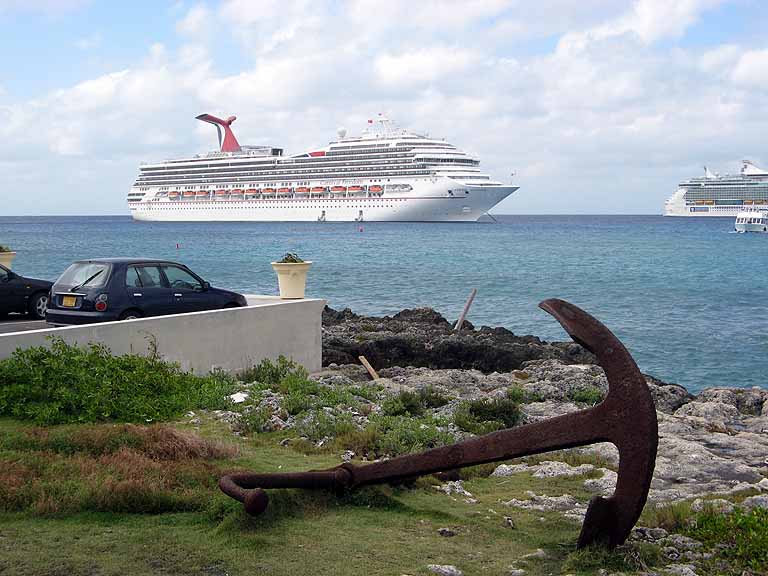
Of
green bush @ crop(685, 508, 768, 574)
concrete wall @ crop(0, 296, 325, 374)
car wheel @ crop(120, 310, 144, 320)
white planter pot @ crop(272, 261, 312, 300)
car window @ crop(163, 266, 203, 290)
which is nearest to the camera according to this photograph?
green bush @ crop(685, 508, 768, 574)

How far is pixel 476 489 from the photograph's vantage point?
6996 mm

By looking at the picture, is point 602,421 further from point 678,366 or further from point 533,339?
point 678,366

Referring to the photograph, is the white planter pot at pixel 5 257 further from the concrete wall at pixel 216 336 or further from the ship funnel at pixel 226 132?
the ship funnel at pixel 226 132

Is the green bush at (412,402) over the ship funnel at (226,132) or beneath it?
beneath

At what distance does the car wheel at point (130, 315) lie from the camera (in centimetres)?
1164

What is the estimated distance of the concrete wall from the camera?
993cm

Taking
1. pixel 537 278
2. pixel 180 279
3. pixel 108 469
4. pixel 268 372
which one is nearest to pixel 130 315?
pixel 180 279

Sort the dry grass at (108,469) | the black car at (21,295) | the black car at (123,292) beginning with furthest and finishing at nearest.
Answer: the black car at (21,295)
the black car at (123,292)
the dry grass at (108,469)

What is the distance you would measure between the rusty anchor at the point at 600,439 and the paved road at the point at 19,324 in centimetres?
878

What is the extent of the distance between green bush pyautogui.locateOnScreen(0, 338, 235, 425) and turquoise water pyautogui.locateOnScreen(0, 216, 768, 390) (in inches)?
534

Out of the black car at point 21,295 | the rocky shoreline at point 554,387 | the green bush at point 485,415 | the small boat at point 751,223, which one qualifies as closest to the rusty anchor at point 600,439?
the rocky shoreline at point 554,387

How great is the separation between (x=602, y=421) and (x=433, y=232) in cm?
8553

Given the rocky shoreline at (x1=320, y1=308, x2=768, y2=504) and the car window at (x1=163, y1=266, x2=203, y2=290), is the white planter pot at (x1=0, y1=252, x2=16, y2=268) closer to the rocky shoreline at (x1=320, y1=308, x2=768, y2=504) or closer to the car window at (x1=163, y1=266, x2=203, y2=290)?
the car window at (x1=163, y1=266, x2=203, y2=290)

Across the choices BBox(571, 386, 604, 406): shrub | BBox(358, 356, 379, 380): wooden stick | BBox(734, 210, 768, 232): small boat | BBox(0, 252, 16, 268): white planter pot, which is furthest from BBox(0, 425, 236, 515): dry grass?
BBox(734, 210, 768, 232): small boat
